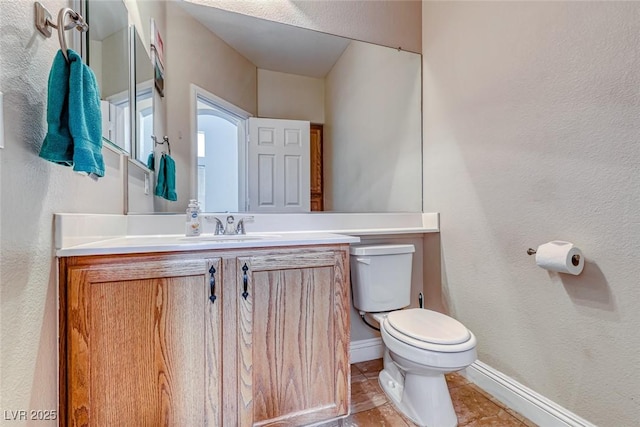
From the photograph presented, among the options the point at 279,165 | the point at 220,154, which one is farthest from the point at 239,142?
the point at 279,165

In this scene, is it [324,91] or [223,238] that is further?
[324,91]

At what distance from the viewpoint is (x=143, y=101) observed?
1539mm

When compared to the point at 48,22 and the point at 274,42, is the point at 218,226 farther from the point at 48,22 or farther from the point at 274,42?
the point at 274,42

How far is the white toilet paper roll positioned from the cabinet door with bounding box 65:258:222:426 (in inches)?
50.8

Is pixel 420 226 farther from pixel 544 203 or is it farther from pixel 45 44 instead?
pixel 45 44

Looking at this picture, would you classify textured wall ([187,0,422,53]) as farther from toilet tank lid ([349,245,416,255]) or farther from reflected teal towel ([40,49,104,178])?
toilet tank lid ([349,245,416,255])

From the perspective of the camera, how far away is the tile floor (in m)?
1.41

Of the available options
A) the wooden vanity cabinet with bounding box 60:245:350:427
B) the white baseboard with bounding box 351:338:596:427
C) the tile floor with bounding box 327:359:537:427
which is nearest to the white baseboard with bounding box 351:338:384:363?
the tile floor with bounding box 327:359:537:427

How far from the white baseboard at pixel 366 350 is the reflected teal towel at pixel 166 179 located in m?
1.42

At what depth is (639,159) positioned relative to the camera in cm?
104

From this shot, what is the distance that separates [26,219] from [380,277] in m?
1.50

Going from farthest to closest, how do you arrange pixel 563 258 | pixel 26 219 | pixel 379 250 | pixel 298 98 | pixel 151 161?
1. pixel 298 98
2. pixel 379 250
3. pixel 151 161
4. pixel 563 258
5. pixel 26 219

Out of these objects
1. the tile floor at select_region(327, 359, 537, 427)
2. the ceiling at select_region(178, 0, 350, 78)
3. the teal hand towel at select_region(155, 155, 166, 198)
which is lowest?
the tile floor at select_region(327, 359, 537, 427)

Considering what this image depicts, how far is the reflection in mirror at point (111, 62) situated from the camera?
1.18 metres
